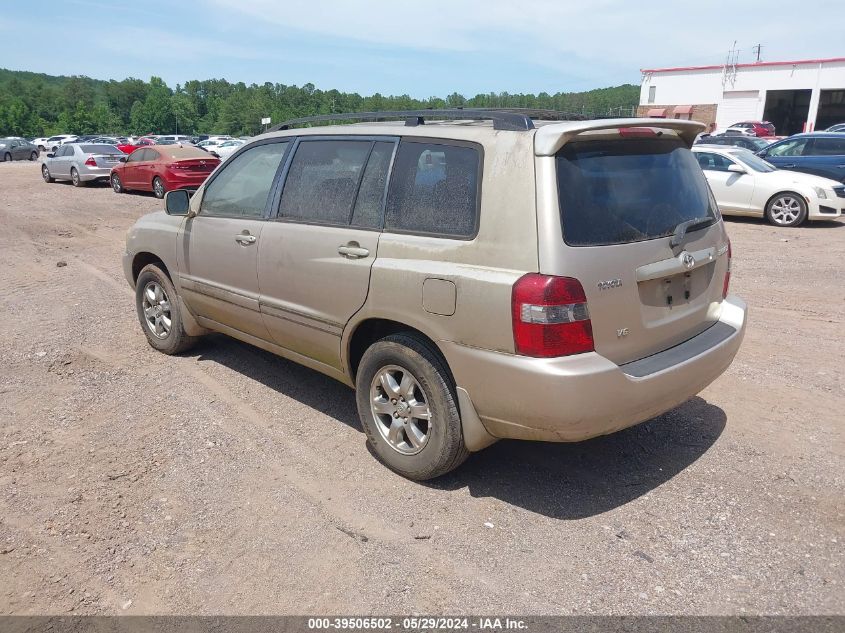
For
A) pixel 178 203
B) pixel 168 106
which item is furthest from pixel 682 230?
pixel 168 106

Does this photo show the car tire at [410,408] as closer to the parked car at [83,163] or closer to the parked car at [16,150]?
the parked car at [83,163]

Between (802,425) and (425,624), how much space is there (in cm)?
303

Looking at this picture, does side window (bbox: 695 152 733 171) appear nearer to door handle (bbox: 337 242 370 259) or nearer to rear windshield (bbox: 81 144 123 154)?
door handle (bbox: 337 242 370 259)

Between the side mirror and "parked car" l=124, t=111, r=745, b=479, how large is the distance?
941 millimetres

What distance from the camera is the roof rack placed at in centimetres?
332

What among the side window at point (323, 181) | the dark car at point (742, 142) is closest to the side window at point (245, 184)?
the side window at point (323, 181)

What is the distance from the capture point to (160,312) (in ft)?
19.0

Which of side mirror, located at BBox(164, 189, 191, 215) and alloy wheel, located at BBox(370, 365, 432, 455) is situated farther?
side mirror, located at BBox(164, 189, 191, 215)

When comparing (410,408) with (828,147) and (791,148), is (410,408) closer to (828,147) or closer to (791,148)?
(828,147)

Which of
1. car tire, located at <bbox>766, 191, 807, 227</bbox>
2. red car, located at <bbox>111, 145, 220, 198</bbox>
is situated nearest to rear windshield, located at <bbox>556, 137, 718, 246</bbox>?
car tire, located at <bbox>766, 191, 807, 227</bbox>

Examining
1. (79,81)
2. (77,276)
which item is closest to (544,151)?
(77,276)

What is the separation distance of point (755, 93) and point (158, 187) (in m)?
47.6

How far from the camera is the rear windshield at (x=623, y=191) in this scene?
313 centimetres

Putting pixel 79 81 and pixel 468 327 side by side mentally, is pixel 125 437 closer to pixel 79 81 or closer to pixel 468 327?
pixel 468 327
